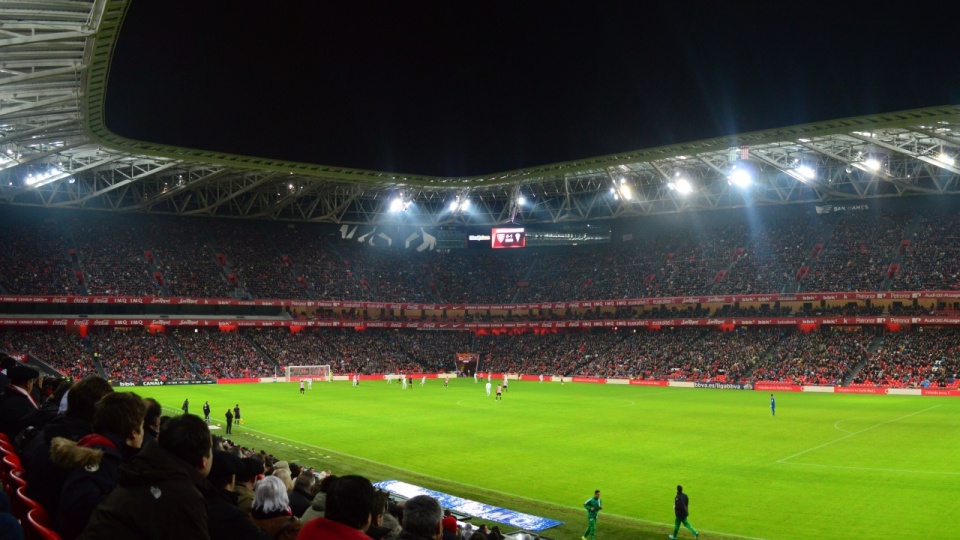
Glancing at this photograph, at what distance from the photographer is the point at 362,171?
216 feet

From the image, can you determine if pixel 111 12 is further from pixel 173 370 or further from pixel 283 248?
pixel 283 248

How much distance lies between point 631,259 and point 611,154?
104 ft

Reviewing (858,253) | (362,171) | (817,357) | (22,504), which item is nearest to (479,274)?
(362,171)

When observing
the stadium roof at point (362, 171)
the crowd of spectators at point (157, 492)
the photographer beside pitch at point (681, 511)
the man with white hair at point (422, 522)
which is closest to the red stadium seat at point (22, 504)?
the crowd of spectators at point (157, 492)

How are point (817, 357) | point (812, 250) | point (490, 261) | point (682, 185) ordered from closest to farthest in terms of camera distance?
1. point (817, 357)
2. point (682, 185)
3. point (812, 250)
4. point (490, 261)

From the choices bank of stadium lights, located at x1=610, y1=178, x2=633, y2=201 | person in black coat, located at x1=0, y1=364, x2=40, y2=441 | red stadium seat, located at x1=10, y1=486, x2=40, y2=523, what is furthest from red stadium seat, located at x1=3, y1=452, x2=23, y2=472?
bank of stadium lights, located at x1=610, y1=178, x2=633, y2=201

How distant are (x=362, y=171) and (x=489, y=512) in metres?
50.3

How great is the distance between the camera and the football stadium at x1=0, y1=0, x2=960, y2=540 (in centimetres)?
1154

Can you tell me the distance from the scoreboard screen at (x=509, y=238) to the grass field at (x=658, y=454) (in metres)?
36.7

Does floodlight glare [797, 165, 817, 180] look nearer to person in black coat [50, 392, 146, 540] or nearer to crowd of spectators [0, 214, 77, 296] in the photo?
person in black coat [50, 392, 146, 540]

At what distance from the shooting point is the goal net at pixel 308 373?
7438 centimetres

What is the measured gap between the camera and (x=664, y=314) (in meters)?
80.7

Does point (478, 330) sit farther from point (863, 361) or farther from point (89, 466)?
point (89, 466)

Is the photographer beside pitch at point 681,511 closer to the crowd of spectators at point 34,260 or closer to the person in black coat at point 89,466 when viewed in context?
the person in black coat at point 89,466
